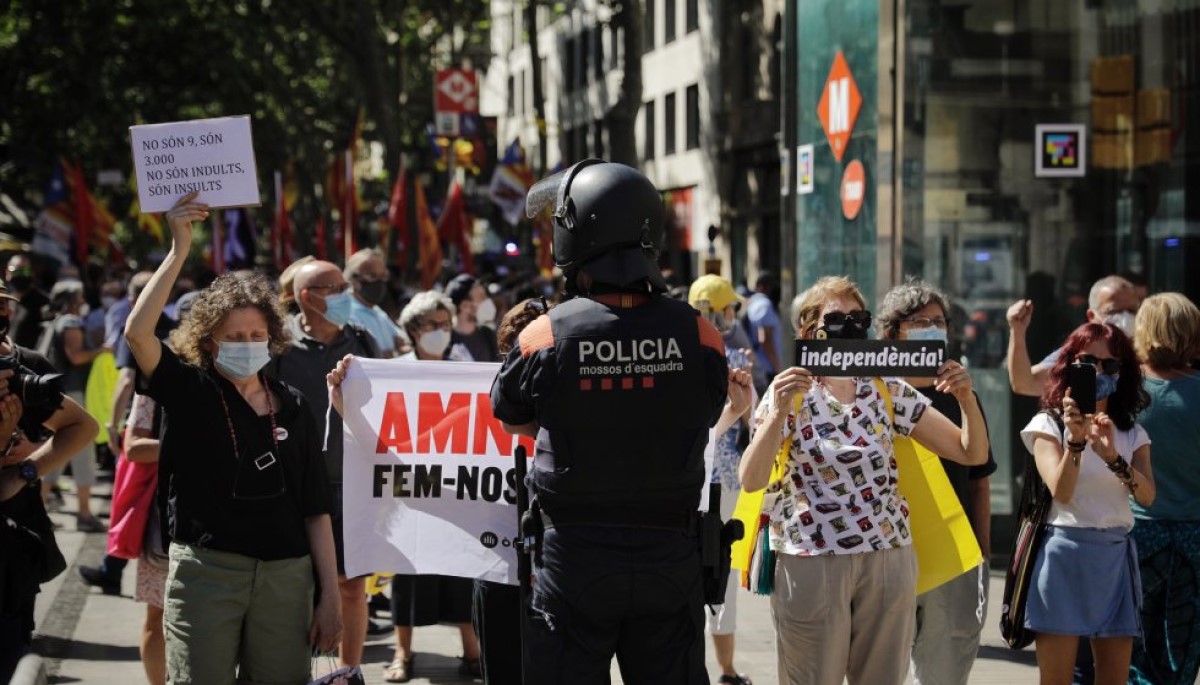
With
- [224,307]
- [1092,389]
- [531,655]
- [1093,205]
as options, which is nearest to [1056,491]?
[1092,389]

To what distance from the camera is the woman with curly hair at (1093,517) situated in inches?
249

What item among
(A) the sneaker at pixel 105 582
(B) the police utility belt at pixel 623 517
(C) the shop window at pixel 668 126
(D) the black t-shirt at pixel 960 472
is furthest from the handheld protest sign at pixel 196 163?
(C) the shop window at pixel 668 126

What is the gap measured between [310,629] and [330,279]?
2.70 meters

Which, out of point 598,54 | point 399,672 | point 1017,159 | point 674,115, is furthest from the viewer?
point 598,54

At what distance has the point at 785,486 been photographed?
5.68 metres

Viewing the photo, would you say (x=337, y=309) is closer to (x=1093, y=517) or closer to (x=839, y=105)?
(x=1093, y=517)

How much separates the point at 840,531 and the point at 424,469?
160cm

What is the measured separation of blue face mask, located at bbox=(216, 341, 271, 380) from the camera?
5332 millimetres

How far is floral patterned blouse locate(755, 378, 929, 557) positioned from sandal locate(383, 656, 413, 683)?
2996 mm

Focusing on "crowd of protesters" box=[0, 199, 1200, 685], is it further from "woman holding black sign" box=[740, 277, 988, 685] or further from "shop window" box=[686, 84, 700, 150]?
"shop window" box=[686, 84, 700, 150]

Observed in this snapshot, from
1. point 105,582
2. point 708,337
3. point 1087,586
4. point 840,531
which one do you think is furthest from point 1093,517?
point 105,582

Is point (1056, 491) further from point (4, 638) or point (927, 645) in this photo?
point (4, 638)

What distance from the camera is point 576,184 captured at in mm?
4734

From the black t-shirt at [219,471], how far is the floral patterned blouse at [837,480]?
154 centimetres
